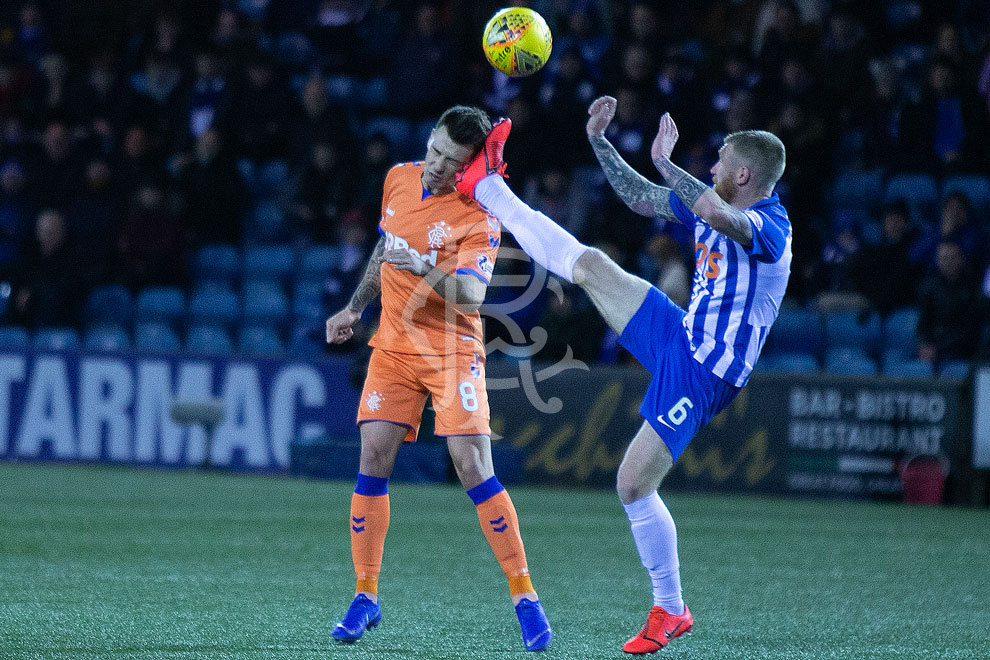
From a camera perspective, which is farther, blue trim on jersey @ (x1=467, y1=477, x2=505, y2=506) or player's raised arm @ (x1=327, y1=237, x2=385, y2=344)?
player's raised arm @ (x1=327, y1=237, x2=385, y2=344)

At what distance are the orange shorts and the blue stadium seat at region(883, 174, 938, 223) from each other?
8.53 metres

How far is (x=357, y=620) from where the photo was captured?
4.77 m

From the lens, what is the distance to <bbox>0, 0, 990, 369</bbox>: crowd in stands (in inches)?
470

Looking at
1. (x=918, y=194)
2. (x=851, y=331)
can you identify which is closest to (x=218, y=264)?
(x=851, y=331)

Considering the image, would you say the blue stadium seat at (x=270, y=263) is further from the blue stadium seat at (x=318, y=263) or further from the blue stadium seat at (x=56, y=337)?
the blue stadium seat at (x=56, y=337)

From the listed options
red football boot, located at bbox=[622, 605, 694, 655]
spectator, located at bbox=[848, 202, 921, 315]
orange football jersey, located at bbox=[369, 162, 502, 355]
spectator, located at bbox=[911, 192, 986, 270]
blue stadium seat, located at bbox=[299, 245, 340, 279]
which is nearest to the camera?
red football boot, located at bbox=[622, 605, 694, 655]

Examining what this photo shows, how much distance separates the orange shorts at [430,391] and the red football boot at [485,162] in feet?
2.17

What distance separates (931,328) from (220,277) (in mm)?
7240

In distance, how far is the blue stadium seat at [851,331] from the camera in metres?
11.8

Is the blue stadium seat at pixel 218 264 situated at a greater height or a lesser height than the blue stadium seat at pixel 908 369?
greater

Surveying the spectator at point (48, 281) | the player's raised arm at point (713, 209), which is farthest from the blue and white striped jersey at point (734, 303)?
the spectator at point (48, 281)

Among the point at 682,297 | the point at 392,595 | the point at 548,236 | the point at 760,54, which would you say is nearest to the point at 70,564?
the point at 392,595

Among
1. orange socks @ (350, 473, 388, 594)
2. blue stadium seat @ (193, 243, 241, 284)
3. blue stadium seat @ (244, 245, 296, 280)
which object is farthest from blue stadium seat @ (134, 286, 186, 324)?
orange socks @ (350, 473, 388, 594)

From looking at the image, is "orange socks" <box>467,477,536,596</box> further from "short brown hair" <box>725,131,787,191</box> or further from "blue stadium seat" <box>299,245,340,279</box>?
"blue stadium seat" <box>299,245,340,279</box>
